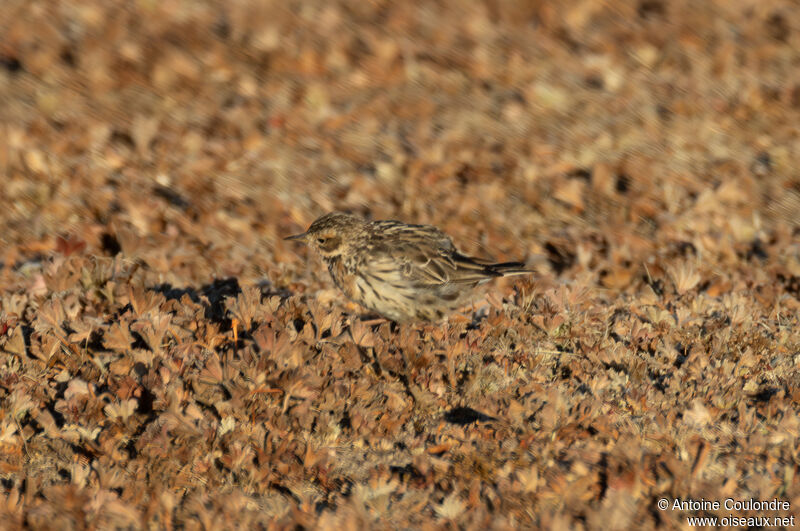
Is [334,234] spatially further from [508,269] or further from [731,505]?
[731,505]

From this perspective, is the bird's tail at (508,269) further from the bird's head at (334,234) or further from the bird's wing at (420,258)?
the bird's head at (334,234)

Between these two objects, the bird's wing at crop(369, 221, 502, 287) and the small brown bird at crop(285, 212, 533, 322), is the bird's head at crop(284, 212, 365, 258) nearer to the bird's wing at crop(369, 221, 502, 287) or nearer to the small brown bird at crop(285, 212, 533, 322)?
the small brown bird at crop(285, 212, 533, 322)

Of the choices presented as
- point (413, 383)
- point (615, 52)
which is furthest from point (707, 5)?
point (413, 383)

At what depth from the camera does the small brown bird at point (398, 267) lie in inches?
298

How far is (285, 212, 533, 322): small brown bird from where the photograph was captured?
24.8 ft

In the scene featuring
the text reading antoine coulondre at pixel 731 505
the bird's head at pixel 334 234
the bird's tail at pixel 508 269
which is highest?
the bird's head at pixel 334 234

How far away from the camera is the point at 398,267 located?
25.1 ft

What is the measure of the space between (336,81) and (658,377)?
798 cm

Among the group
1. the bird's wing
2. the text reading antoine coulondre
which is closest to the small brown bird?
the bird's wing

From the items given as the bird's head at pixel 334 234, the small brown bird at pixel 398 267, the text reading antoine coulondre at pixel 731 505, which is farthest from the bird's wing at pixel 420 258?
the text reading antoine coulondre at pixel 731 505

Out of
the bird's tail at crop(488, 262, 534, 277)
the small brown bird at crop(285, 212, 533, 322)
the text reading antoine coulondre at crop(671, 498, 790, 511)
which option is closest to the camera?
the text reading antoine coulondre at crop(671, 498, 790, 511)

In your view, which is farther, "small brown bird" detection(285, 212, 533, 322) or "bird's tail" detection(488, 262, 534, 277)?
"bird's tail" detection(488, 262, 534, 277)

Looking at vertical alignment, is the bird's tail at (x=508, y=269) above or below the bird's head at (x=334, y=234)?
below

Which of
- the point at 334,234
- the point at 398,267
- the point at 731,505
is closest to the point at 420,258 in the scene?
the point at 398,267
